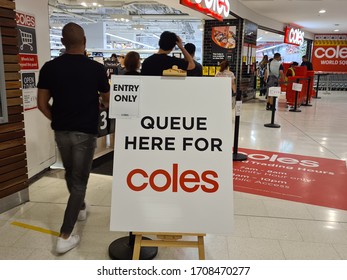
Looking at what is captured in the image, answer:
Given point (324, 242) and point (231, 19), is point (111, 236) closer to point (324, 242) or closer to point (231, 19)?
point (324, 242)

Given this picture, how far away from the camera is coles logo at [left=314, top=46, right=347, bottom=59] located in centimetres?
1908

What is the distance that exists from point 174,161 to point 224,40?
386 inches

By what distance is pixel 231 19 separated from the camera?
10.9m

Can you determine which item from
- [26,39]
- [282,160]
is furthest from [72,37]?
[282,160]

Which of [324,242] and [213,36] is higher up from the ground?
[213,36]

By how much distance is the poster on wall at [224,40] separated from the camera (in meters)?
10.9

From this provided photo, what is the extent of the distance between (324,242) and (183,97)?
5.35 ft

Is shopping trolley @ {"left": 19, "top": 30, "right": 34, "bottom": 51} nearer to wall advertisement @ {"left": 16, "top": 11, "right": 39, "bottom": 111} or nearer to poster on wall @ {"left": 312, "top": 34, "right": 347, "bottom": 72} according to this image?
wall advertisement @ {"left": 16, "top": 11, "right": 39, "bottom": 111}

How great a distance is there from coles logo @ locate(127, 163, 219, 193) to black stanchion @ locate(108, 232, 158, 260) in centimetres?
59

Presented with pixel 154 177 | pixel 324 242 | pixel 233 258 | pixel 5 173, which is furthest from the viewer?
pixel 5 173

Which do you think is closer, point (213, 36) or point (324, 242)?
point (324, 242)

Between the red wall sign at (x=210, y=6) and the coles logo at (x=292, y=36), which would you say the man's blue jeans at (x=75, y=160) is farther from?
the coles logo at (x=292, y=36)

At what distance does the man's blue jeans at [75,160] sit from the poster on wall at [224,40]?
9.49 metres
